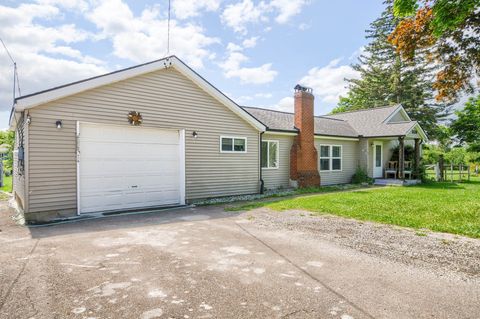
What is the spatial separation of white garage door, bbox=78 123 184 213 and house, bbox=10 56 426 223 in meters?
0.03

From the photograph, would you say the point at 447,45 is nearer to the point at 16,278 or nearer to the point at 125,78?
the point at 125,78

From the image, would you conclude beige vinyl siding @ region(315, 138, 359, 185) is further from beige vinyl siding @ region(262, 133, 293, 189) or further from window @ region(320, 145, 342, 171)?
beige vinyl siding @ region(262, 133, 293, 189)

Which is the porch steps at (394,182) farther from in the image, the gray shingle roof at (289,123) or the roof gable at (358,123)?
the gray shingle roof at (289,123)

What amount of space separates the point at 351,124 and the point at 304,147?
811 centimetres

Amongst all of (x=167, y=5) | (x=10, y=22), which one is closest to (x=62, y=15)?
(x=10, y=22)

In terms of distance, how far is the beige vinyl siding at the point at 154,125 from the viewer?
25.9 feet

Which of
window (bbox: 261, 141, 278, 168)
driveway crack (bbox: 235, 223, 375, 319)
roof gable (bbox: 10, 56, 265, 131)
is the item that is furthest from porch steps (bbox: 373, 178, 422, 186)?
driveway crack (bbox: 235, 223, 375, 319)

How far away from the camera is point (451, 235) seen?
6.06m

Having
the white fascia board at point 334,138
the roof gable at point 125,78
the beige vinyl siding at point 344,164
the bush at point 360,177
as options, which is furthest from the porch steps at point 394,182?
the roof gable at point 125,78

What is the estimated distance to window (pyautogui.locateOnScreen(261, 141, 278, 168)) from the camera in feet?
46.1

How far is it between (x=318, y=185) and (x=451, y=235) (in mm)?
9272

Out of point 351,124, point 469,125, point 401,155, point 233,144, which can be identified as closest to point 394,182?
point 401,155

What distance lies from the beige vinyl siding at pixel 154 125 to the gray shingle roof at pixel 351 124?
115 inches

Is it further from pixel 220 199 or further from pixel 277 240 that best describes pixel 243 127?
pixel 277 240
